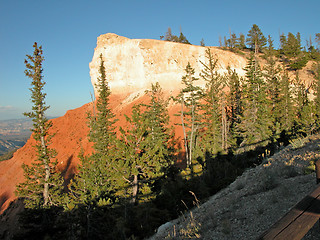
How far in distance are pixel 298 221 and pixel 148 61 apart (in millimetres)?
63496

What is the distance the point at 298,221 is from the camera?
6.30 ft

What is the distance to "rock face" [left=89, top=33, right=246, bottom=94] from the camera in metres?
58.0

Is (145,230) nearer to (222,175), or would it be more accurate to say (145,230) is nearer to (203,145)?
(222,175)

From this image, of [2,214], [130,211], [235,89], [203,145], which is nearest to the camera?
[130,211]

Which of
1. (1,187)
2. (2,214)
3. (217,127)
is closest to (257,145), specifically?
(217,127)

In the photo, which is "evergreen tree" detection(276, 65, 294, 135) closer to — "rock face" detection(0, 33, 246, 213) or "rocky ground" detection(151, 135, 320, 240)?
"rock face" detection(0, 33, 246, 213)

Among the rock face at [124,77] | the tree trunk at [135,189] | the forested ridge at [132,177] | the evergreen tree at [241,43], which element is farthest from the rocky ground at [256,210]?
the evergreen tree at [241,43]

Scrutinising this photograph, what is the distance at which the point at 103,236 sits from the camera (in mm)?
16406

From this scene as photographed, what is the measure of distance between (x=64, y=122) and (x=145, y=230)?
2247 inches

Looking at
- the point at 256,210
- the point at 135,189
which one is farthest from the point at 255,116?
the point at 256,210

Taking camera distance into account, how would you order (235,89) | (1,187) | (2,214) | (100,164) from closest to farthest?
(100,164) → (2,214) → (235,89) → (1,187)

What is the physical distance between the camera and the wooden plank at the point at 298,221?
5.78 feet

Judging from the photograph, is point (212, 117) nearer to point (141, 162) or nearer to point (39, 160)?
point (141, 162)

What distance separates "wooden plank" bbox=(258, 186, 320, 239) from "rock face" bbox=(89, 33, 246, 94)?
56307 mm
